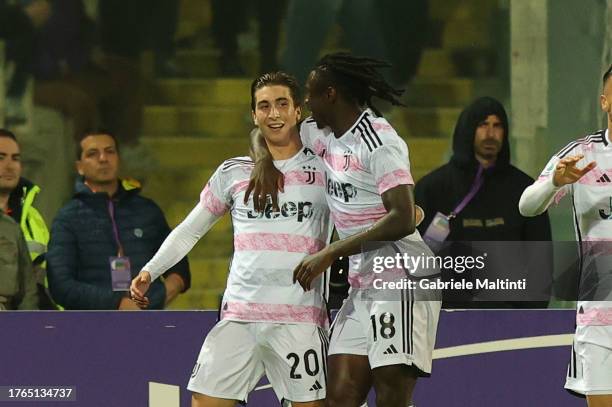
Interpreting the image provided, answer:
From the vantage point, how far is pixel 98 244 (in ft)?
24.0

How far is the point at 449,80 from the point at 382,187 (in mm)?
1894

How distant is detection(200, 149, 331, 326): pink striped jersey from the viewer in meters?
5.96

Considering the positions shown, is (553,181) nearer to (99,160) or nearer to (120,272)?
(120,272)

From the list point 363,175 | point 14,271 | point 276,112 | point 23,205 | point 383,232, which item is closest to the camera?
point 383,232

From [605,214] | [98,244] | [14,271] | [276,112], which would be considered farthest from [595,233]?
[14,271]

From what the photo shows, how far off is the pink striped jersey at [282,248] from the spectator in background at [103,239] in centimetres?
130

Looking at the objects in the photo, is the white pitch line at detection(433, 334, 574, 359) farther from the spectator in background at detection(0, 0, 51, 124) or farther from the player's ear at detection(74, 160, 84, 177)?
the spectator in background at detection(0, 0, 51, 124)

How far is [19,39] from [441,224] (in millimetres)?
2247

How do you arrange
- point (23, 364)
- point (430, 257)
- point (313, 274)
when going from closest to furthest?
1. point (313, 274)
2. point (430, 257)
3. point (23, 364)

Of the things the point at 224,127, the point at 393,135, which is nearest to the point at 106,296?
the point at 224,127

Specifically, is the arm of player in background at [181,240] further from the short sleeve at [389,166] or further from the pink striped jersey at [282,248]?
the short sleeve at [389,166]

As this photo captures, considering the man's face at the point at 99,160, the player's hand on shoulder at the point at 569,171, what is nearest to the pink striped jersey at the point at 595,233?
the player's hand on shoulder at the point at 569,171

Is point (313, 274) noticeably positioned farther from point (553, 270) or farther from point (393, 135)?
point (553, 270)

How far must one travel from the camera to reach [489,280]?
7285mm
